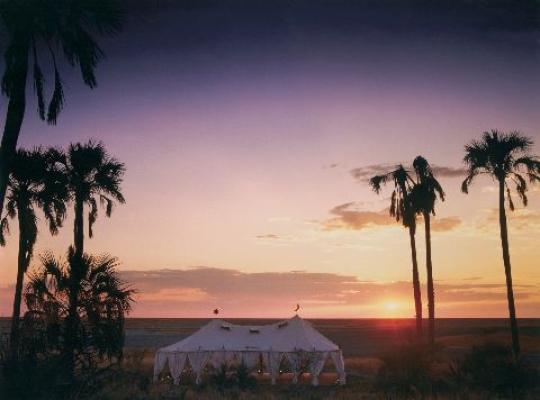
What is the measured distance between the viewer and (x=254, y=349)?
121 ft

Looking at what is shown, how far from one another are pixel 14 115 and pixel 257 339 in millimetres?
24633

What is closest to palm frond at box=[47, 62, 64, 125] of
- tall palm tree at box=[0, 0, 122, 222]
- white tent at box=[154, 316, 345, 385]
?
tall palm tree at box=[0, 0, 122, 222]

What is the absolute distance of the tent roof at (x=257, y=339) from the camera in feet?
119

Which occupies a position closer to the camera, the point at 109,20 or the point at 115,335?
the point at 109,20

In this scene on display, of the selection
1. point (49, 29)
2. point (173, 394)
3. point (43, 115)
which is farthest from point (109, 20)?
point (173, 394)

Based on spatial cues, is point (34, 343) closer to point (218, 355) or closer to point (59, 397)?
point (59, 397)

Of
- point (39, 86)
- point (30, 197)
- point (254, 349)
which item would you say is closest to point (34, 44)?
point (39, 86)

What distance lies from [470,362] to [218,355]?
15.7 meters

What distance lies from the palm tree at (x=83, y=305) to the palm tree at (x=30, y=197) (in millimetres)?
7067

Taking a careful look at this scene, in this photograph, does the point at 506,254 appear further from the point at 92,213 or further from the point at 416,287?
the point at 92,213

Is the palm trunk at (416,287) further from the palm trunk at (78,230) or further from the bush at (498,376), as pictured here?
the palm trunk at (78,230)

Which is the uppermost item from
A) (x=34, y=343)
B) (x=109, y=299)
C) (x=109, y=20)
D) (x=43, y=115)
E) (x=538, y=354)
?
(x=109, y=20)

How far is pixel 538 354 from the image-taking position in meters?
55.2

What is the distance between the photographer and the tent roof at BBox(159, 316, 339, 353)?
1433 inches
